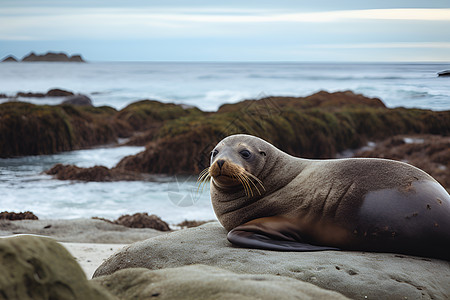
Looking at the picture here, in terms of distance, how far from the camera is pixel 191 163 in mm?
9500

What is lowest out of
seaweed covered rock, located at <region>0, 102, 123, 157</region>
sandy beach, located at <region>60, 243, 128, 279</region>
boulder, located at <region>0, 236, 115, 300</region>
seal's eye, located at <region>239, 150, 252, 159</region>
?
sandy beach, located at <region>60, 243, 128, 279</region>

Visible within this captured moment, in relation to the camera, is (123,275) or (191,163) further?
(191,163)

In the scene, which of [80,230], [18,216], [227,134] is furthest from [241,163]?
[227,134]

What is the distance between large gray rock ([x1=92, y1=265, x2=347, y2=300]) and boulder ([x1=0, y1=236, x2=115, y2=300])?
28 centimetres

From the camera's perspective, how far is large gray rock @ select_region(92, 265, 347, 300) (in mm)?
1808

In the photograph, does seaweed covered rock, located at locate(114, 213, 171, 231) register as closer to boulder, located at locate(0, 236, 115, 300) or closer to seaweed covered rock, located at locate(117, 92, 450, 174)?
seaweed covered rock, located at locate(117, 92, 450, 174)

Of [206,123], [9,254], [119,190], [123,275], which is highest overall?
[9,254]

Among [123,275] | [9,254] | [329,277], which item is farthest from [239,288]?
[329,277]

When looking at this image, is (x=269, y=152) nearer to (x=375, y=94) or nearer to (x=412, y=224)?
(x=412, y=224)

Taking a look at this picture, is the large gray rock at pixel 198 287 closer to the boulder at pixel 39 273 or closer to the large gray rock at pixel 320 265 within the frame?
the boulder at pixel 39 273

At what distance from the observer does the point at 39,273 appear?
1539 millimetres

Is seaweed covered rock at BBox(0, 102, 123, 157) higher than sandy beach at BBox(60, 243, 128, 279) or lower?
higher

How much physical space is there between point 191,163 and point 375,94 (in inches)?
255

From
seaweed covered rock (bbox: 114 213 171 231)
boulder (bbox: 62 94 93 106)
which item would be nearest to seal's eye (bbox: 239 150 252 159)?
seaweed covered rock (bbox: 114 213 171 231)
